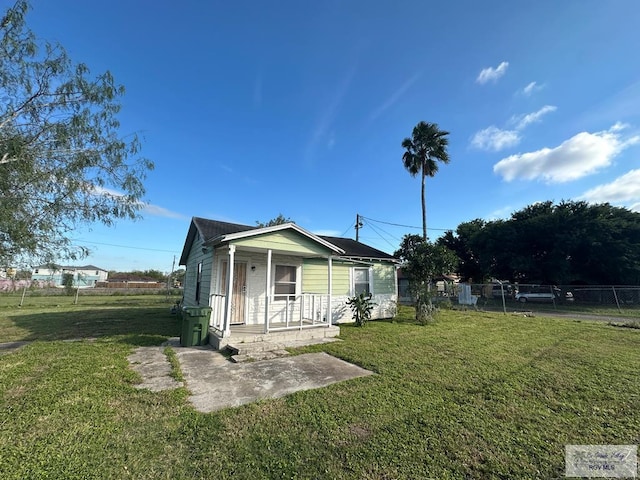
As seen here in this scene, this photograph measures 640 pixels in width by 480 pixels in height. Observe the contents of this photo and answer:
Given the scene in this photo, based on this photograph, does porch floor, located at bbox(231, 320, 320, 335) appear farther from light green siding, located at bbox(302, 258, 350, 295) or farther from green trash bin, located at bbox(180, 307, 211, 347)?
light green siding, located at bbox(302, 258, 350, 295)

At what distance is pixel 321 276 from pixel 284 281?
5.30 ft

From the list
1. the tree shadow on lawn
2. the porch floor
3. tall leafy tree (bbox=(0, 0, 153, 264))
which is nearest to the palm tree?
the porch floor

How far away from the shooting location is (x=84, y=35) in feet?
18.3

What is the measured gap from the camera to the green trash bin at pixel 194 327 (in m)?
6.70

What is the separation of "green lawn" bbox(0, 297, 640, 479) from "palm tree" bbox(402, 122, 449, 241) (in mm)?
15763

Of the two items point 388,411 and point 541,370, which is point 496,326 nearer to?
point 541,370

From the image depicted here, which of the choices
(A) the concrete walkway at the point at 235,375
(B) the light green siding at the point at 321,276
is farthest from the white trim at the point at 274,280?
(A) the concrete walkway at the point at 235,375

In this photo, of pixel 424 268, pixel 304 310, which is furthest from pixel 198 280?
pixel 424 268

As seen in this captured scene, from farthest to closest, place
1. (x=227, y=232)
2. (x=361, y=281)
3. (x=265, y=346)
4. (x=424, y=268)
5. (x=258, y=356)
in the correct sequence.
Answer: (x=361, y=281) < (x=424, y=268) < (x=227, y=232) < (x=265, y=346) < (x=258, y=356)

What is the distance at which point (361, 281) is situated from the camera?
11391 mm

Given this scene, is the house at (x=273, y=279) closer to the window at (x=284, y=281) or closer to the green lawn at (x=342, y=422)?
the window at (x=284, y=281)

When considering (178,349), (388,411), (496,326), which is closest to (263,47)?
(178,349)

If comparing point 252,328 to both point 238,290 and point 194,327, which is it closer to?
point 238,290

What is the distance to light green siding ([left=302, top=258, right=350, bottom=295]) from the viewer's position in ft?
31.9
